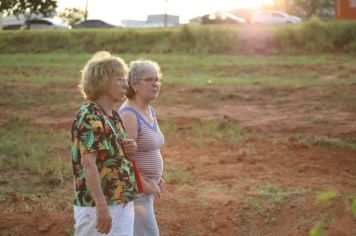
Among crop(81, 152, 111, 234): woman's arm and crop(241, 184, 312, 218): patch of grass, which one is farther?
crop(241, 184, 312, 218): patch of grass

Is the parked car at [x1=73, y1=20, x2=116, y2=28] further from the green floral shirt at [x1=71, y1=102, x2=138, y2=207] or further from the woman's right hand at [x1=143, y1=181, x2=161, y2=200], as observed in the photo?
the green floral shirt at [x1=71, y1=102, x2=138, y2=207]

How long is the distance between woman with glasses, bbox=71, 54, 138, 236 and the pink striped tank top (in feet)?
1.13

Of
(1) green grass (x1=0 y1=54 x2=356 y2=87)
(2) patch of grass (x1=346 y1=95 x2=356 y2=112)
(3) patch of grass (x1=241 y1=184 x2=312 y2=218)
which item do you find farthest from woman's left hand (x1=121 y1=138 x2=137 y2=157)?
(1) green grass (x1=0 y1=54 x2=356 y2=87)

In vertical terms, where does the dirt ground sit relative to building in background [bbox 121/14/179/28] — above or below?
below

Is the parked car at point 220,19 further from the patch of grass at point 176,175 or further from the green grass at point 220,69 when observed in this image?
the patch of grass at point 176,175

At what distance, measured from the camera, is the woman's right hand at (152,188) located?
11.6 ft

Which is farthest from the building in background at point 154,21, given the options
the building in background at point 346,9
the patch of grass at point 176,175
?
the patch of grass at point 176,175

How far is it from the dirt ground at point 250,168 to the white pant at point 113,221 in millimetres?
1023

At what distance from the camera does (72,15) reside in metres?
41.8

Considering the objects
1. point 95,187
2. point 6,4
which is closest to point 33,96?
point 6,4

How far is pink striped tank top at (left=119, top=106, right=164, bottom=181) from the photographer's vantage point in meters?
3.62

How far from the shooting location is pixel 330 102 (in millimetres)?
12477

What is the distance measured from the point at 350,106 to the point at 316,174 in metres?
4.46

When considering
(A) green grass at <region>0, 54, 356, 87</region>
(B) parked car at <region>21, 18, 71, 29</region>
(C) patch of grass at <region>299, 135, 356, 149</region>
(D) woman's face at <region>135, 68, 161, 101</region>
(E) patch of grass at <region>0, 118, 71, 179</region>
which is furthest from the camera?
(B) parked car at <region>21, 18, 71, 29</region>
